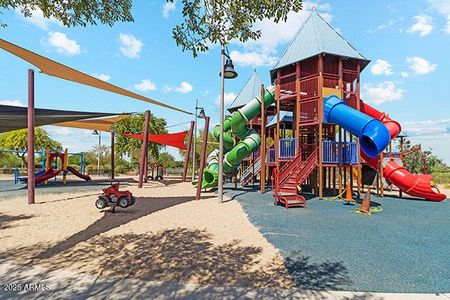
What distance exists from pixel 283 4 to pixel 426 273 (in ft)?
15.5

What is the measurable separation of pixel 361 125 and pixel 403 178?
6.44 m

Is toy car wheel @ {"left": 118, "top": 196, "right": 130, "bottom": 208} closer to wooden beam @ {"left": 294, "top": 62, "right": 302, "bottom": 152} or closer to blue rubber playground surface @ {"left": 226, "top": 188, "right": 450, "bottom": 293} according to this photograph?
blue rubber playground surface @ {"left": 226, "top": 188, "right": 450, "bottom": 293}

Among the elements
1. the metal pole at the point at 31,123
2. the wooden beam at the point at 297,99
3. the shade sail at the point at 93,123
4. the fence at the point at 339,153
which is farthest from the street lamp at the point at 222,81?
the shade sail at the point at 93,123

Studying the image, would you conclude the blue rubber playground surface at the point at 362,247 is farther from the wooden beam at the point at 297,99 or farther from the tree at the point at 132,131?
the tree at the point at 132,131

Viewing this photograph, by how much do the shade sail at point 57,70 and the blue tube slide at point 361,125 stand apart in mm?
8835

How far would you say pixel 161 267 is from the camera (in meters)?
4.62

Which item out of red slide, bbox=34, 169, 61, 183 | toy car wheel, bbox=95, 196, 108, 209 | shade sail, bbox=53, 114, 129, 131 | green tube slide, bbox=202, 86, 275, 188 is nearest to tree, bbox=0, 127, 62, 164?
shade sail, bbox=53, 114, 129, 131

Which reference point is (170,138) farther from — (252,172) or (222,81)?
(222,81)

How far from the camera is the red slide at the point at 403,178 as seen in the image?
1408 centimetres

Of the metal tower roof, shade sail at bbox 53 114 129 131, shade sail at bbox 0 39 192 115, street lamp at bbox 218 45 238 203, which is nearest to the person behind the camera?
shade sail at bbox 0 39 192 115

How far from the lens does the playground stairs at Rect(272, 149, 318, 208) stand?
11.5 metres

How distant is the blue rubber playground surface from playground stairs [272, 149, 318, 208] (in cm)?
71

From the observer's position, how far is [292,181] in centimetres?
1293

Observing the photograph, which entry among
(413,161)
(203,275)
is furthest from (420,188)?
(413,161)
